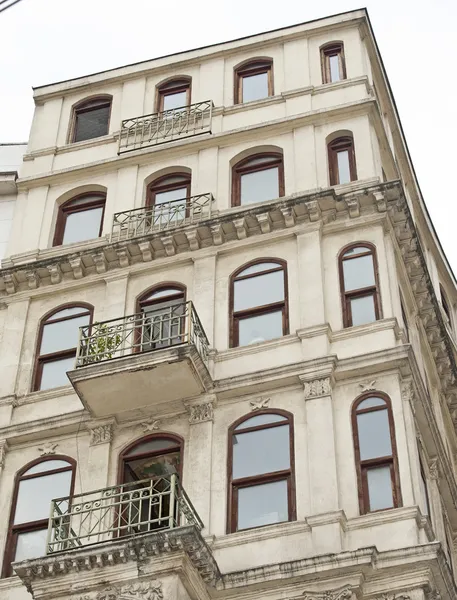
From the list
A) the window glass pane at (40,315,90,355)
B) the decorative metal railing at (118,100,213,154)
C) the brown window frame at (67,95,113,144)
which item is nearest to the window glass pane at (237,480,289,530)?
the window glass pane at (40,315,90,355)

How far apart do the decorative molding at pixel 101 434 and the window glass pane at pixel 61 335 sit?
2727mm

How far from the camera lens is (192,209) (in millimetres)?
27578

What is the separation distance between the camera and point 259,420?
22.6 meters

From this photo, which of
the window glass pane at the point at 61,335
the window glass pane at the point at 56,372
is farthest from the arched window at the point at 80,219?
the window glass pane at the point at 56,372

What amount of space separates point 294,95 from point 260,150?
182cm

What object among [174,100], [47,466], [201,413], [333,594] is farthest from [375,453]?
[174,100]

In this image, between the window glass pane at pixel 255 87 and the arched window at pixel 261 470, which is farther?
the window glass pane at pixel 255 87

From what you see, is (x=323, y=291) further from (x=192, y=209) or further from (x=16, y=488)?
(x=16, y=488)

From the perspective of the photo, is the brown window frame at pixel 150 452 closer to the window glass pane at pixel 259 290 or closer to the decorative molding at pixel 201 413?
the decorative molding at pixel 201 413

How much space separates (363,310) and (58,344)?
6436 millimetres

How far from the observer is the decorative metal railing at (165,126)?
2973 centimetres

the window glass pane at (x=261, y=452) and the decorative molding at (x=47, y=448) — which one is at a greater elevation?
the decorative molding at (x=47, y=448)

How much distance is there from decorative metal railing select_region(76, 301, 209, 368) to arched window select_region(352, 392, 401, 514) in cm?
335

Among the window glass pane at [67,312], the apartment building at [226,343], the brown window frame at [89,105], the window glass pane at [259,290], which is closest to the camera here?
the apartment building at [226,343]
